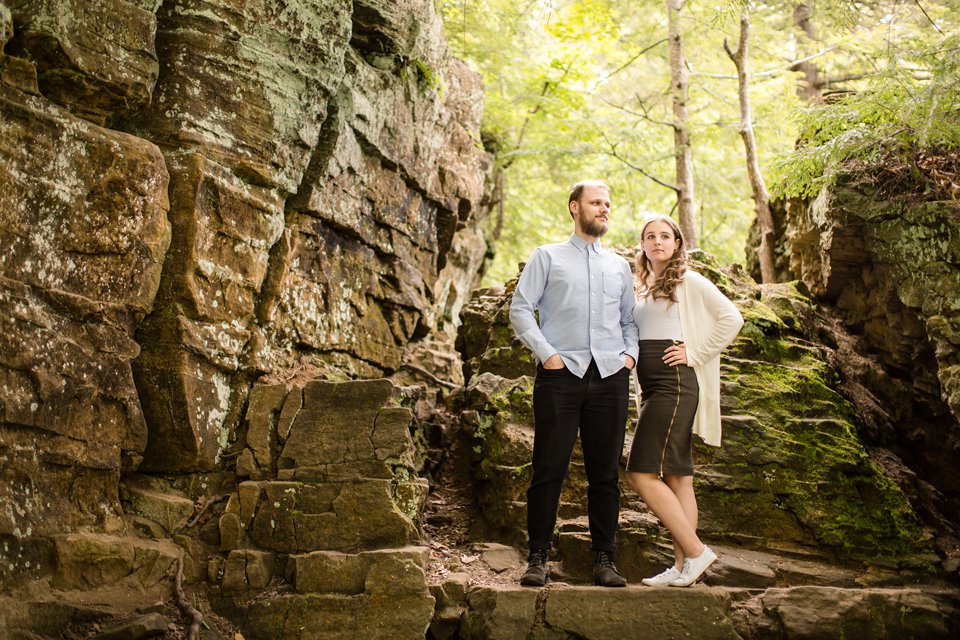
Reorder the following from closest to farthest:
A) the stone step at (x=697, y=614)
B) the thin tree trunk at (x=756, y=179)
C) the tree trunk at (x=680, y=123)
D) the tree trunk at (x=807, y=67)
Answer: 1. the stone step at (x=697, y=614)
2. the thin tree trunk at (x=756, y=179)
3. the tree trunk at (x=680, y=123)
4. the tree trunk at (x=807, y=67)

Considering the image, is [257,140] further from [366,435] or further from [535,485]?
[535,485]

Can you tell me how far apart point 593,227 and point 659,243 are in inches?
20.1

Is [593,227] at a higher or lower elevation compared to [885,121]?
lower

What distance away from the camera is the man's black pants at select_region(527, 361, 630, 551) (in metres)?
5.07

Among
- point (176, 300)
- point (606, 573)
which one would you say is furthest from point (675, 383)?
point (176, 300)

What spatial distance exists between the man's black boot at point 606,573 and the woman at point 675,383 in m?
0.26

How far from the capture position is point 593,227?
212 inches

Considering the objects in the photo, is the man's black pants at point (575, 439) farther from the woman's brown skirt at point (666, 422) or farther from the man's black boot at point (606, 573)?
the woman's brown skirt at point (666, 422)

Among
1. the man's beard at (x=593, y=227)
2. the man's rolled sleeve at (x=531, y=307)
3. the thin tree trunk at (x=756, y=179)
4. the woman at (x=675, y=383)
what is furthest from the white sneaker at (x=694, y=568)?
the thin tree trunk at (x=756, y=179)

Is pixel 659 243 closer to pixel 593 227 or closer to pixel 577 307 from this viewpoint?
pixel 593 227

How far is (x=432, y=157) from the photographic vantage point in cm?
883

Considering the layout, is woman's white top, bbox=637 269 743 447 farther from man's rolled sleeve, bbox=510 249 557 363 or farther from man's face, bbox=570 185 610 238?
man's rolled sleeve, bbox=510 249 557 363

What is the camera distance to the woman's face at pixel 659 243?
5.37m

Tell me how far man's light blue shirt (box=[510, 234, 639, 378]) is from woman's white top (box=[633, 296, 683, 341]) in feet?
0.23
